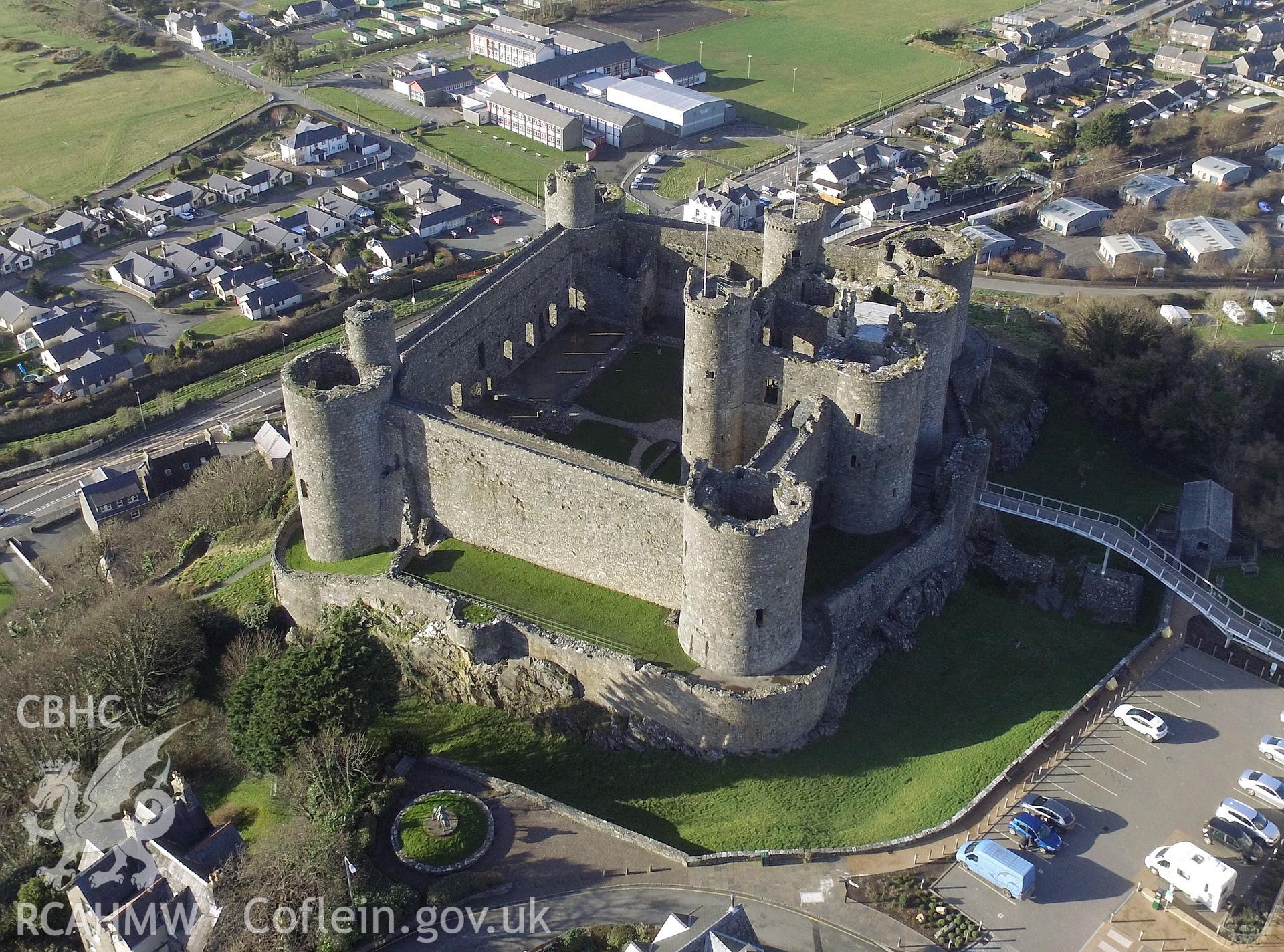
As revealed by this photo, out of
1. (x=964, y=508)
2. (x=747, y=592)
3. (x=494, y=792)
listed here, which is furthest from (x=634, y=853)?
(x=964, y=508)

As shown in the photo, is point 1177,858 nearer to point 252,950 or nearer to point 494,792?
point 494,792

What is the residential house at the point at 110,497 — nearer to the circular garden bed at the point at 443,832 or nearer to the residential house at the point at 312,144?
the circular garden bed at the point at 443,832

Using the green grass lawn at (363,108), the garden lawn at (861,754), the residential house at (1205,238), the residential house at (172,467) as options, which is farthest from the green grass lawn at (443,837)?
the green grass lawn at (363,108)

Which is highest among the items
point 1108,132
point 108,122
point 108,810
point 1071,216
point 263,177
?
point 1108,132

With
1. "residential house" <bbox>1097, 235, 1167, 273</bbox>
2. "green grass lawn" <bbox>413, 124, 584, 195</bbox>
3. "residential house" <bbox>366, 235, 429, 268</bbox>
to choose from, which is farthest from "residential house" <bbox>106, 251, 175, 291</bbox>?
"residential house" <bbox>1097, 235, 1167, 273</bbox>

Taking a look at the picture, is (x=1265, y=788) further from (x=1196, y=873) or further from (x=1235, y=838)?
(x=1196, y=873)

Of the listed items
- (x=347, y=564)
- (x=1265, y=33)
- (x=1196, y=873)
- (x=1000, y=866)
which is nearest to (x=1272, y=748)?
(x=1196, y=873)
